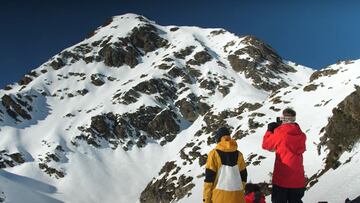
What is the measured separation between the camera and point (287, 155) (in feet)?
32.7

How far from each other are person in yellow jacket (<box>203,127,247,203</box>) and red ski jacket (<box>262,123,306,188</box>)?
1.29m

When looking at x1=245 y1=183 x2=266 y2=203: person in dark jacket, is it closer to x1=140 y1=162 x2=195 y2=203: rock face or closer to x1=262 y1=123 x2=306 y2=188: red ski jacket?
x1=262 y1=123 x2=306 y2=188: red ski jacket

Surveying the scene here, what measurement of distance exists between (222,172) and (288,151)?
5.90 feet

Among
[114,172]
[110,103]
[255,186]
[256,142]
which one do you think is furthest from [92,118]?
[255,186]

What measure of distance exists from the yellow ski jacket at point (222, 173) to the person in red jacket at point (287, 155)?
4.32 feet

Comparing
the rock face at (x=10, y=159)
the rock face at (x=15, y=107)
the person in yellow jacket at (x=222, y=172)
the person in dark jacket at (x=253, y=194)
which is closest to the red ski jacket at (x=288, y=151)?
the person in dark jacket at (x=253, y=194)

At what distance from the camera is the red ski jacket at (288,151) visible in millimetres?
9922

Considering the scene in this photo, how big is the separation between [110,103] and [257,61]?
6736 centimetres

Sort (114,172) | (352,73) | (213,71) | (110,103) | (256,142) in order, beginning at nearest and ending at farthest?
(256,142), (352,73), (114,172), (110,103), (213,71)

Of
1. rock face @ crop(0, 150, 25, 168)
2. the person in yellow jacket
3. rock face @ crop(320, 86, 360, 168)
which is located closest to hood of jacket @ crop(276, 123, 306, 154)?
the person in yellow jacket

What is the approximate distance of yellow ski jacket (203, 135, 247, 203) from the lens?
8961mm

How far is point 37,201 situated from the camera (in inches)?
4473

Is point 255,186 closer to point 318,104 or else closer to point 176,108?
point 318,104

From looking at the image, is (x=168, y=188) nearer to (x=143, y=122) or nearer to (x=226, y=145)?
(x=143, y=122)
